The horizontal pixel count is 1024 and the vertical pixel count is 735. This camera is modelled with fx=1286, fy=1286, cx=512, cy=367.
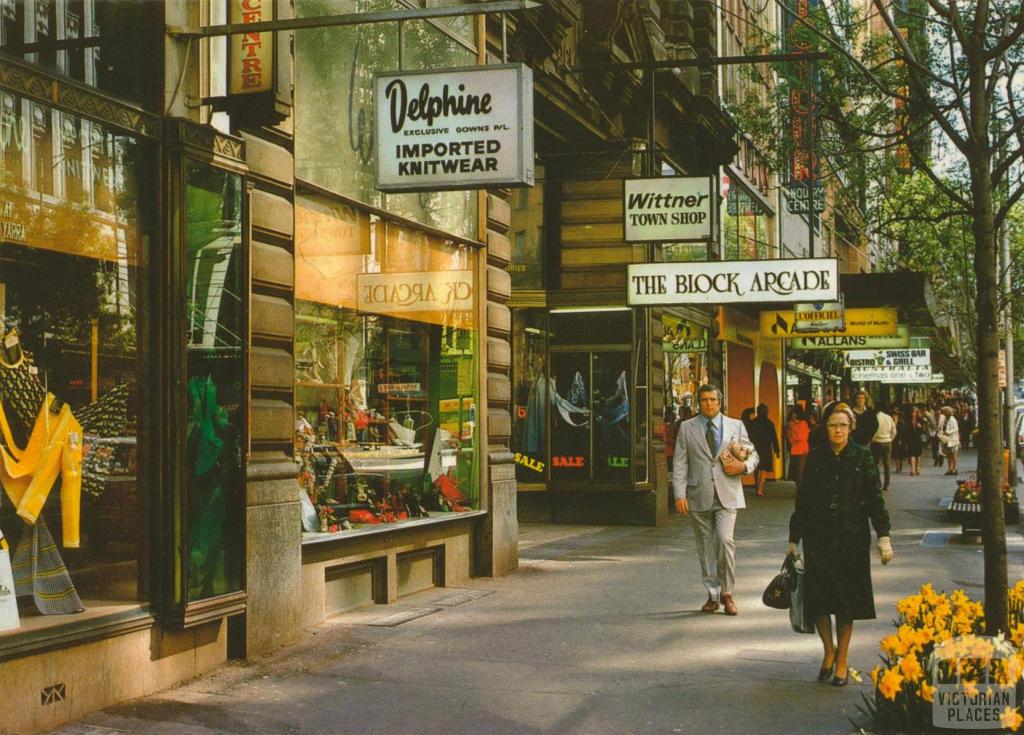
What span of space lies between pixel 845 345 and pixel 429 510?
63.6 ft

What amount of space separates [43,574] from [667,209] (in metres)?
11.7

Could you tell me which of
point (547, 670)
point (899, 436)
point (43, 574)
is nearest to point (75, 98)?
point (43, 574)

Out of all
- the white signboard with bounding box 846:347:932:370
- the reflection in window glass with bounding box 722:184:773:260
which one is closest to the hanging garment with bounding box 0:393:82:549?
the reflection in window glass with bounding box 722:184:773:260

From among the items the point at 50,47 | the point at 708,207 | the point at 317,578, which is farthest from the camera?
the point at 708,207

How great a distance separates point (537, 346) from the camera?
65.9 feet

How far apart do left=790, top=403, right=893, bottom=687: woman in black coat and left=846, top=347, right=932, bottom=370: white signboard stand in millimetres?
36174

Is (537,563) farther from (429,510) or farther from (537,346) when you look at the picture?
(537,346)

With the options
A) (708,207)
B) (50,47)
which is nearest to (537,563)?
(708,207)

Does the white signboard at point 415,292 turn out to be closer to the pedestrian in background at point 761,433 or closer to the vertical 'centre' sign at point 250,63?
the vertical 'centre' sign at point 250,63

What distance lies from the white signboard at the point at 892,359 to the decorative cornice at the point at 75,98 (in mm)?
37900

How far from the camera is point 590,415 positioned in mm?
19906

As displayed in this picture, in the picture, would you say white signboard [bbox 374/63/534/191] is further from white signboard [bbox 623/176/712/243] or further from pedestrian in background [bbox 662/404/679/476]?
pedestrian in background [bbox 662/404/679/476]

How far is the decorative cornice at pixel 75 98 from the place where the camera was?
6773mm

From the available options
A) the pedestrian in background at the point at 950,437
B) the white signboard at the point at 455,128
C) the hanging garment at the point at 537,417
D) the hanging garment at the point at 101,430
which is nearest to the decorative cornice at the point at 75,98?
the hanging garment at the point at 101,430
